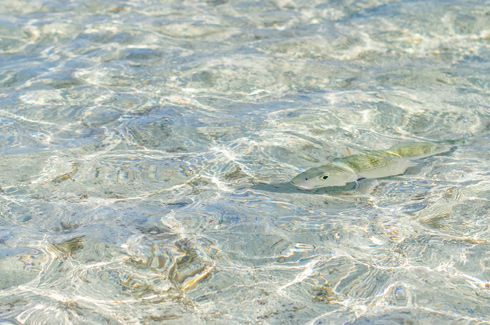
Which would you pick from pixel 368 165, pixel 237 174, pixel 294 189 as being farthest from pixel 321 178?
pixel 237 174

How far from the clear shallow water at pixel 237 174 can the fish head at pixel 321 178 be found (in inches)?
7.1

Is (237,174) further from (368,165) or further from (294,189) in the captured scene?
(368,165)

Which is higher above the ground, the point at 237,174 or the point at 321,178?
the point at 321,178

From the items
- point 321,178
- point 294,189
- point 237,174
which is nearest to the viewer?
point 321,178

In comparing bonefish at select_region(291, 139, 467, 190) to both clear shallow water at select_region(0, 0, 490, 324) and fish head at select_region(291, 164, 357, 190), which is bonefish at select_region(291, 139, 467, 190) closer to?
fish head at select_region(291, 164, 357, 190)

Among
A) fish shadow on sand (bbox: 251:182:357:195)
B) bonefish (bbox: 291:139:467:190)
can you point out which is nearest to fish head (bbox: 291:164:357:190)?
bonefish (bbox: 291:139:467:190)

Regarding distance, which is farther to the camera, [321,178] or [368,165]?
[368,165]

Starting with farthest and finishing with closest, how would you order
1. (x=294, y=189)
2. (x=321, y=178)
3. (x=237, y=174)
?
(x=237, y=174) < (x=294, y=189) < (x=321, y=178)

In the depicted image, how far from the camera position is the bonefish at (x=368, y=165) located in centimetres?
360

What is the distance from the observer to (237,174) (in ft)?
13.6

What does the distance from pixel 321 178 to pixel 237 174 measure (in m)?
0.86

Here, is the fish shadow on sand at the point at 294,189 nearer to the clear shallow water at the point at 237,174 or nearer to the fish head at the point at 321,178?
the clear shallow water at the point at 237,174

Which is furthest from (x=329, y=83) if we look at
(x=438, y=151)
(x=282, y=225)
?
(x=282, y=225)

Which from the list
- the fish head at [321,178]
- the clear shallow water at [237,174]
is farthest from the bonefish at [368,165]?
the clear shallow water at [237,174]
